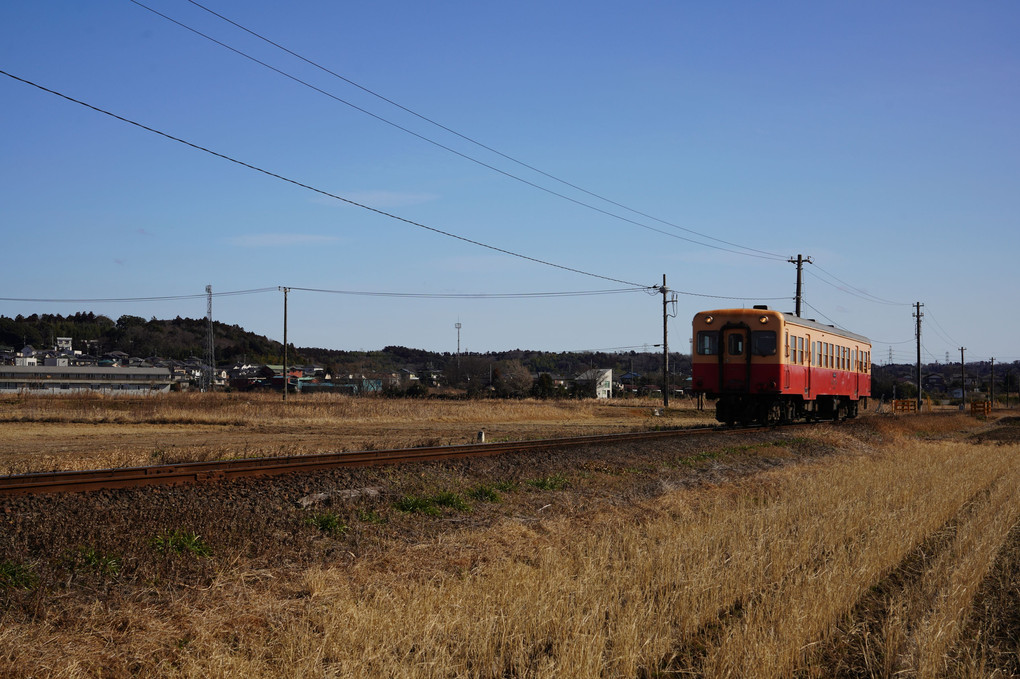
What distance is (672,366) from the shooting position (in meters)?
174

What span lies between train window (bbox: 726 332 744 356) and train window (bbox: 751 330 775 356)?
0.39m

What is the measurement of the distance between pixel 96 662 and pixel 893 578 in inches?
277

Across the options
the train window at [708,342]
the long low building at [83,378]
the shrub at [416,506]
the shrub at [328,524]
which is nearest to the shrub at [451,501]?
the shrub at [416,506]

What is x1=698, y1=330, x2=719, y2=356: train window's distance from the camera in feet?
82.7

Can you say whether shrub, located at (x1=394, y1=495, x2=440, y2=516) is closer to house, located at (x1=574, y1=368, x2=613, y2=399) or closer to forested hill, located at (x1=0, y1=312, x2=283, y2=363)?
house, located at (x1=574, y1=368, x2=613, y2=399)

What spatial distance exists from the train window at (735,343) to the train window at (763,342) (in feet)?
1.27

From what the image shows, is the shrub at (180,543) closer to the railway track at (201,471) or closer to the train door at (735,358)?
the railway track at (201,471)

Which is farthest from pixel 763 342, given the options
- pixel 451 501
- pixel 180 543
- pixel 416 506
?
pixel 180 543

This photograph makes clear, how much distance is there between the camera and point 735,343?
24.8 meters

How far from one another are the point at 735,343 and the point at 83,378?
80526 millimetres

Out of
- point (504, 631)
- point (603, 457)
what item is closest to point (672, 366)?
point (603, 457)

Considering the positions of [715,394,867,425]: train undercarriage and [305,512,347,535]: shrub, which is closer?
[305,512,347,535]: shrub

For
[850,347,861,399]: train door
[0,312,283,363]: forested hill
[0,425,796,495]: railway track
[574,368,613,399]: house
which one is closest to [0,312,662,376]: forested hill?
[0,312,283,363]: forested hill

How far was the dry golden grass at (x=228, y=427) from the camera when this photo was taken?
57.0 feet
